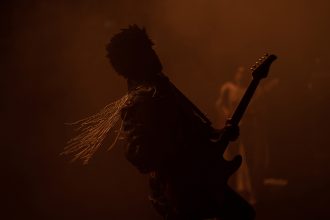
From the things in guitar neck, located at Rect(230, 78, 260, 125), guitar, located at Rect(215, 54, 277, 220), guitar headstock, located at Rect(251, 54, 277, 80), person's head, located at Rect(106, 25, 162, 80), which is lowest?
guitar, located at Rect(215, 54, 277, 220)

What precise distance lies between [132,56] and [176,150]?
73 centimetres

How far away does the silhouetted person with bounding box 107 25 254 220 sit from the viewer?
2.91 meters

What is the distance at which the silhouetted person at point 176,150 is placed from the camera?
2906 mm

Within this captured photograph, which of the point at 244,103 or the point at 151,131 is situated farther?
the point at 244,103

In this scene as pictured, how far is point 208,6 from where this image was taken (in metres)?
10.8

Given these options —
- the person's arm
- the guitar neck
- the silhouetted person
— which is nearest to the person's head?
the silhouetted person

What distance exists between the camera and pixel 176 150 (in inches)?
Result: 116

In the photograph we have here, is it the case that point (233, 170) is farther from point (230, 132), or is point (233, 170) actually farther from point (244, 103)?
point (244, 103)

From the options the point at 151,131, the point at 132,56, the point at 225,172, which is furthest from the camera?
the point at 132,56

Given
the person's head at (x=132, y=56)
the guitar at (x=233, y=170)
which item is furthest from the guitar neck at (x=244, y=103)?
the person's head at (x=132, y=56)

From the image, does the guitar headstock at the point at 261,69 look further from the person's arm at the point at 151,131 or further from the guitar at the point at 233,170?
the person's arm at the point at 151,131

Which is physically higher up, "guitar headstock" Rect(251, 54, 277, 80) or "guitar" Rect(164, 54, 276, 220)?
"guitar headstock" Rect(251, 54, 277, 80)

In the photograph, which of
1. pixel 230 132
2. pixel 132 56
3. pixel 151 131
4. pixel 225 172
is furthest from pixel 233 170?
pixel 132 56

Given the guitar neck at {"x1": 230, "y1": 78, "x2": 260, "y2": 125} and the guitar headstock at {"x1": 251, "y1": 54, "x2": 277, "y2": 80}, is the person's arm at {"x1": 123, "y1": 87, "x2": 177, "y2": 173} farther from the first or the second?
the guitar headstock at {"x1": 251, "y1": 54, "x2": 277, "y2": 80}
